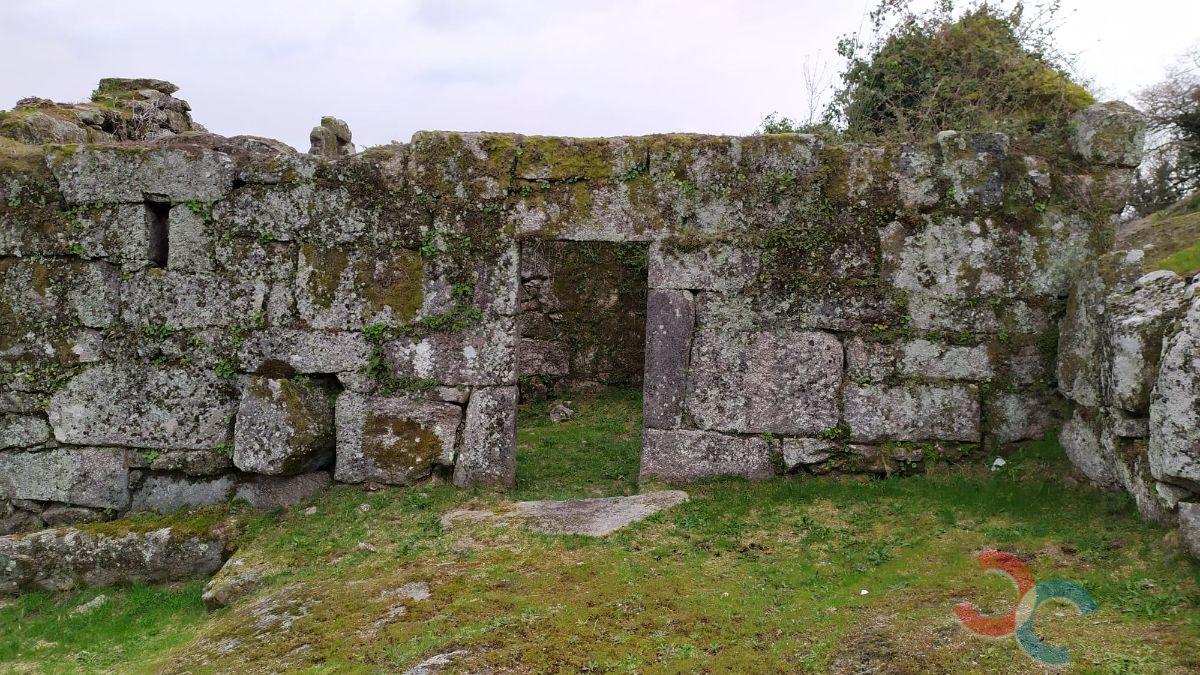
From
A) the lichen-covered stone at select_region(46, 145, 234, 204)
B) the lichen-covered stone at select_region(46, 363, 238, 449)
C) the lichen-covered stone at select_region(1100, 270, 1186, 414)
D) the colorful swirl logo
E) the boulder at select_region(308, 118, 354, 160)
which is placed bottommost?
the colorful swirl logo

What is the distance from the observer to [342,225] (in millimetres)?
6812

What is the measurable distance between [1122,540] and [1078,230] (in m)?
2.82

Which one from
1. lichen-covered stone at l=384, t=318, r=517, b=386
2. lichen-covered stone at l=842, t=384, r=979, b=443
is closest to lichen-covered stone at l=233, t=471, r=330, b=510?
lichen-covered stone at l=384, t=318, r=517, b=386

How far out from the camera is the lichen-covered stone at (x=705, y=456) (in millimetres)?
6785

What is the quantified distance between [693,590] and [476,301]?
315 cm

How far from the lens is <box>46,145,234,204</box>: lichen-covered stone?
6.70 metres

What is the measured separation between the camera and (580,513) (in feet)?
20.7

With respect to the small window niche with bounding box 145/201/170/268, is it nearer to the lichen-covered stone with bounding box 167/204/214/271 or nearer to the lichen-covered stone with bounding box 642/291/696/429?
the lichen-covered stone with bounding box 167/204/214/271

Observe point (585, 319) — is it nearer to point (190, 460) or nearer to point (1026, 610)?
point (190, 460)

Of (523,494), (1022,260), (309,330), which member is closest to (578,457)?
(523,494)

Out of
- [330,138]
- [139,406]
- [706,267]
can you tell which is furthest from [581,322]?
[139,406]

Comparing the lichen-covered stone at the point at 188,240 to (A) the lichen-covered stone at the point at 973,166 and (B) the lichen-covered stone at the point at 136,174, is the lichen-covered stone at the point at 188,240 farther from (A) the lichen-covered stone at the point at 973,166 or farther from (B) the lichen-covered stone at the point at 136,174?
(A) the lichen-covered stone at the point at 973,166

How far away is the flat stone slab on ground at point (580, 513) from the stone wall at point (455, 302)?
1.50 ft

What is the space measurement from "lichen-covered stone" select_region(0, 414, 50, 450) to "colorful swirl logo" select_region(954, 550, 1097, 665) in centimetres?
702
